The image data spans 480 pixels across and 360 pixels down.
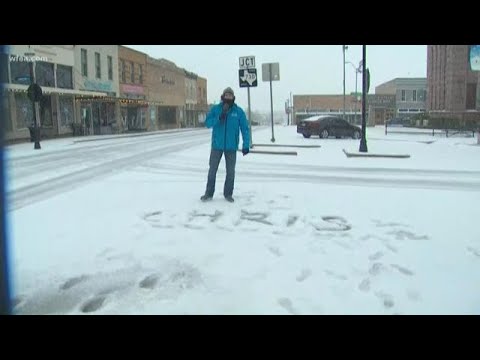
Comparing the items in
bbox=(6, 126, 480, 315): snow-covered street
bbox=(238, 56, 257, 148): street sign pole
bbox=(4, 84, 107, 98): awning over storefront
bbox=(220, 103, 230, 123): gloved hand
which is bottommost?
bbox=(6, 126, 480, 315): snow-covered street

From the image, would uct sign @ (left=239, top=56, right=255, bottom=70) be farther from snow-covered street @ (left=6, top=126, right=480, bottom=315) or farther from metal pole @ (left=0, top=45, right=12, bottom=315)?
metal pole @ (left=0, top=45, right=12, bottom=315)

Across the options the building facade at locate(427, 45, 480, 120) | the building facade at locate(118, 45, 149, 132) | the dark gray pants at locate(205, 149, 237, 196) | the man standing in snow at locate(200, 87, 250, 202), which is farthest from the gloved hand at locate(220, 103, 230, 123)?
the building facade at locate(427, 45, 480, 120)

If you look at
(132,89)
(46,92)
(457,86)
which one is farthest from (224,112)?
(457,86)

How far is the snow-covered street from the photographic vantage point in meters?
3.53

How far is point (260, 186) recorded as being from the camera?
8.78 m

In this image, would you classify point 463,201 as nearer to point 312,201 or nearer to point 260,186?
point 312,201

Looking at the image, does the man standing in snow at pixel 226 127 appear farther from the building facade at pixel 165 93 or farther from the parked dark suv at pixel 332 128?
the building facade at pixel 165 93

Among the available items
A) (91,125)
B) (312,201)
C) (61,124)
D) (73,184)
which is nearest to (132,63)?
(91,125)

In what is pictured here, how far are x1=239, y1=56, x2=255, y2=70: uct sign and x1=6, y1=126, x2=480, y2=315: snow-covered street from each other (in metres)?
7.39

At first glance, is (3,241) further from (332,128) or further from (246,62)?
(332,128)

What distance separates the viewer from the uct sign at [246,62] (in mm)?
15765

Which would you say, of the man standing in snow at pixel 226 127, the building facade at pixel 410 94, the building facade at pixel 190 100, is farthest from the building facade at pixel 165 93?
the building facade at pixel 410 94

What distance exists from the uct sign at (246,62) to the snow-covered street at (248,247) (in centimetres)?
739

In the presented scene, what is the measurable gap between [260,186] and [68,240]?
442 cm
